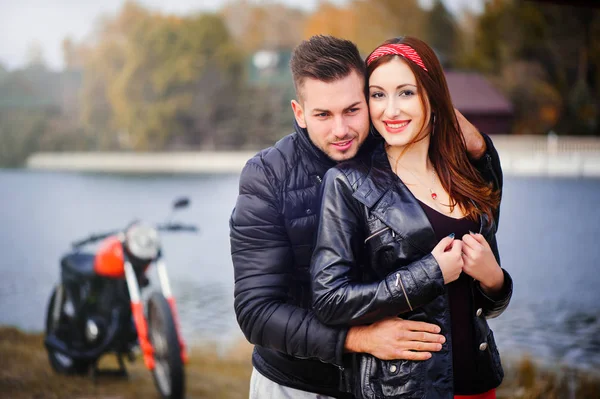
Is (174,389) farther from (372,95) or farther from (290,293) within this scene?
(372,95)

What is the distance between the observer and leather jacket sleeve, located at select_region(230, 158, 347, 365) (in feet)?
3.92

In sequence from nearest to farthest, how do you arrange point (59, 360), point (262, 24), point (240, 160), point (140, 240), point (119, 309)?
point (140, 240)
point (119, 309)
point (59, 360)
point (240, 160)
point (262, 24)

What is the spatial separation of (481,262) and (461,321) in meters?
0.14

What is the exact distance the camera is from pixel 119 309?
3.01m

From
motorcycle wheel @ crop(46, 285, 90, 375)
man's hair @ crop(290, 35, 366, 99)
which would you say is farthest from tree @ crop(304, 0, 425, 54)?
man's hair @ crop(290, 35, 366, 99)

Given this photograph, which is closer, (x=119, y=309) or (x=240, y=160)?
(x=119, y=309)

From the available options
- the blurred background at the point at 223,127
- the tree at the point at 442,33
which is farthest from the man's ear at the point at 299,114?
the tree at the point at 442,33

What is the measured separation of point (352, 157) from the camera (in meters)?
1.28

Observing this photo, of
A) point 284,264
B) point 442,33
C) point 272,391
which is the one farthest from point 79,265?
point 442,33

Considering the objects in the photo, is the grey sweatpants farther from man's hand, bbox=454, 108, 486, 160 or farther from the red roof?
the red roof

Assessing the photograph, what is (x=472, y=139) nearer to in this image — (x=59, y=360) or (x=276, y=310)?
(x=276, y=310)

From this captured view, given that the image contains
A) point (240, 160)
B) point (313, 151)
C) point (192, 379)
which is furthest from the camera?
point (240, 160)

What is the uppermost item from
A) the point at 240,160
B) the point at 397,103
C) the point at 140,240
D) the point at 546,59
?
the point at 546,59

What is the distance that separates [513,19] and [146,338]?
3.74 m
